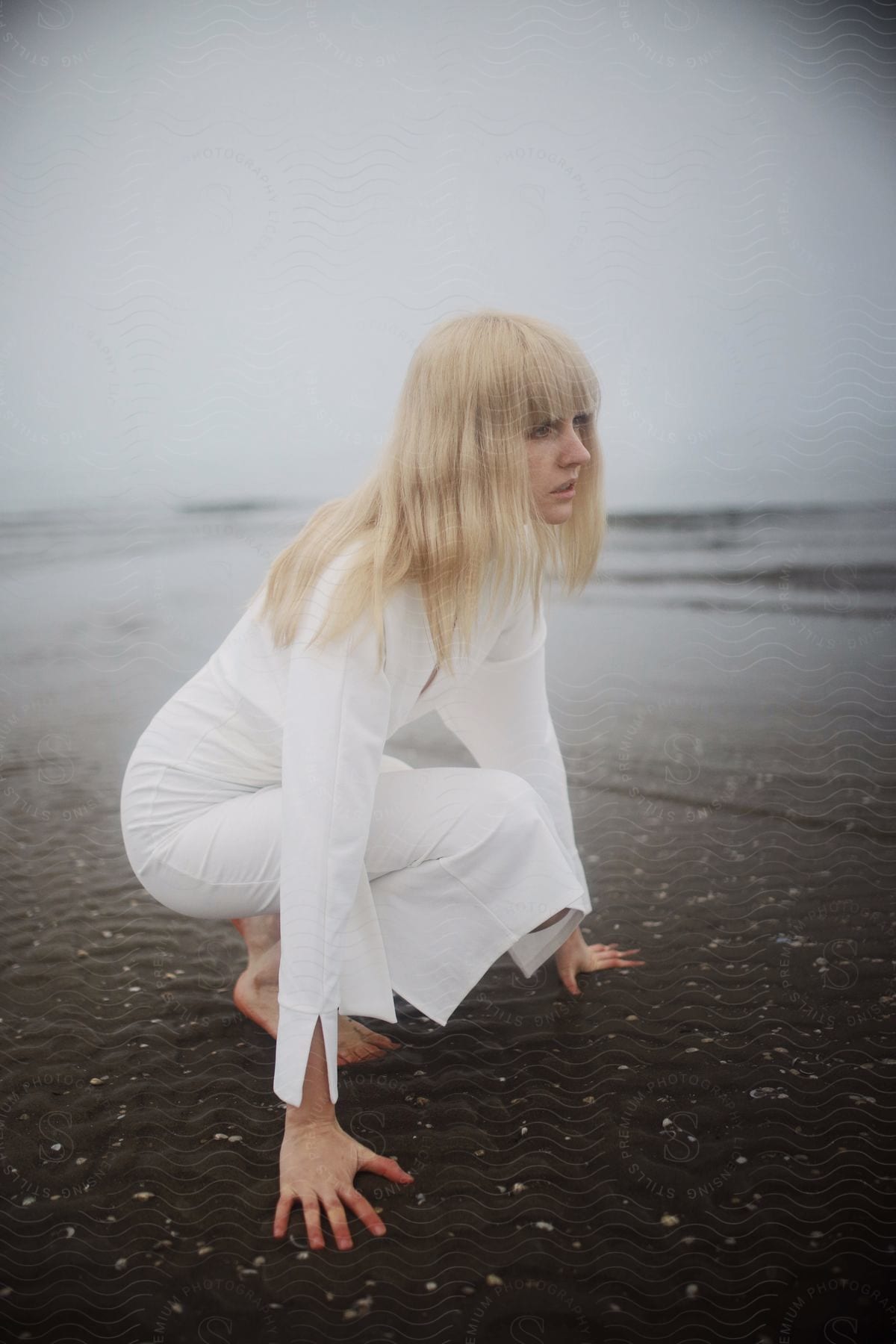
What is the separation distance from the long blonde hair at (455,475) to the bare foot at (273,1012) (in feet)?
1.61

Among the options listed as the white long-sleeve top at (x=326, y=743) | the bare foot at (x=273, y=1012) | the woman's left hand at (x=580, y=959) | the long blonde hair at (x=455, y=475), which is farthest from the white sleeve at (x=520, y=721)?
the bare foot at (x=273, y=1012)

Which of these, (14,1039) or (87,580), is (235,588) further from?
(14,1039)

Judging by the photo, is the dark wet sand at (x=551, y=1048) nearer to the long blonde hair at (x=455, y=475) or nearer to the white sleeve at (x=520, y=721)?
the white sleeve at (x=520, y=721)

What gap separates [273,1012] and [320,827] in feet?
1.44

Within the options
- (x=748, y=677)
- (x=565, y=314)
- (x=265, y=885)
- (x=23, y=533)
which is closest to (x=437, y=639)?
(x=265, y=885)

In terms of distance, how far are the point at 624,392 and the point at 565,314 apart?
17 cm

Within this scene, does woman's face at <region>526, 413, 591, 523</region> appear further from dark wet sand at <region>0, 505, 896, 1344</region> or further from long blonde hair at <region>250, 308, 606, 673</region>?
dark wet sand at <region>0, 505, 896, 1344</region>

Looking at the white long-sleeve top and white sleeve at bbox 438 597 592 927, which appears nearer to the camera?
the white long-sleeve top

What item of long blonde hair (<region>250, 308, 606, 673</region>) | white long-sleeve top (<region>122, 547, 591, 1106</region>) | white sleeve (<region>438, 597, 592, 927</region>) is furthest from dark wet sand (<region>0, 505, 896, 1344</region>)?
long blonde hair (<region>250, 308, 606, 673</region>)

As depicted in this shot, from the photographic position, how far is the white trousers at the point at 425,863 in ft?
3.71

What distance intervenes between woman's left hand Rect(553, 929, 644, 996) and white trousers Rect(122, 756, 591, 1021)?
28 cm

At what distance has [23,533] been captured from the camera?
178cm

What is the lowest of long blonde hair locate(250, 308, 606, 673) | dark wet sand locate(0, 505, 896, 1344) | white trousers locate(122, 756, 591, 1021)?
dark wet sand locate(0, 505, 896, 1344)

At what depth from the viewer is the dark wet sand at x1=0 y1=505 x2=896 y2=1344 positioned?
3.20 ft
